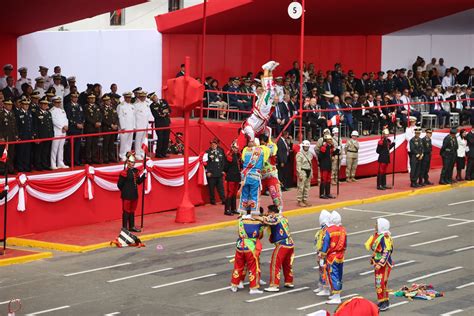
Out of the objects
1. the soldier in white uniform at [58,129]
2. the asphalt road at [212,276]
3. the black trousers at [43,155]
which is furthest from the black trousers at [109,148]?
the asphalt road at [212,276]

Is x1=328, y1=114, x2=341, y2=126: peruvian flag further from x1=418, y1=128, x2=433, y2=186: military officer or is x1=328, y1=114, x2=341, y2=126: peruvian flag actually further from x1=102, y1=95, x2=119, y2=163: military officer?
x1=102, y1=95, x2=119, y2=163: military officer

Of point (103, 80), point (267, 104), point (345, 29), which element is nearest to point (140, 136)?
point (267, 104)

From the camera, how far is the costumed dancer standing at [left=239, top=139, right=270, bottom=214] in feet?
86.9

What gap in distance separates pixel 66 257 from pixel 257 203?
450 centimetres

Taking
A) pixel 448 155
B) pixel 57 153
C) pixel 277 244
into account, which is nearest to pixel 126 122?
pixel 57 153

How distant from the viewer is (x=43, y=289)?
74.4ft

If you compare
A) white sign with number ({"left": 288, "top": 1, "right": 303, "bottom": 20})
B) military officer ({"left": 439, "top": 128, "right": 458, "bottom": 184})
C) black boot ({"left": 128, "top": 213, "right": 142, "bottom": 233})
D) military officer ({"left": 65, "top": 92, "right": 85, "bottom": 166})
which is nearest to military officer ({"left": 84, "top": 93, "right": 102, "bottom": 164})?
military officer ({"left": 65, "top": 92, "right": 85, "bottom": 166})

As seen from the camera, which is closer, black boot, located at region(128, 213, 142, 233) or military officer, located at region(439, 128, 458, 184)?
black boot, located at region(128, 213, 142, 233)

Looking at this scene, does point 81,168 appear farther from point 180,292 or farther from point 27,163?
point 180,292

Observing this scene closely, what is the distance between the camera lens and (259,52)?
44.3m

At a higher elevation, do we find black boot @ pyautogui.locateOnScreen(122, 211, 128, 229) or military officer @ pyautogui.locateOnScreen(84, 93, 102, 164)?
military officer @ pyautogui.locateOnScreen(84, 93, 102, 164)

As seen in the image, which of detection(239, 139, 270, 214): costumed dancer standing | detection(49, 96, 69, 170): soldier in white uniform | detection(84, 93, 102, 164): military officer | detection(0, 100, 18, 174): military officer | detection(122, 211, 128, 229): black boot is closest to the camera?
detection(239, 139, 270, 214): costumed dancer standing

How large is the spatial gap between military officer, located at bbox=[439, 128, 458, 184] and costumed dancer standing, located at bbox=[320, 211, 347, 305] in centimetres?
1647

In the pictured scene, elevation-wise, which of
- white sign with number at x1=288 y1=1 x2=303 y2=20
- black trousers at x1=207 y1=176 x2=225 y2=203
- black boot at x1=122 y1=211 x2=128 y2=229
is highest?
white sign with number at x1=288 y1=1 x2=303 y2=20
